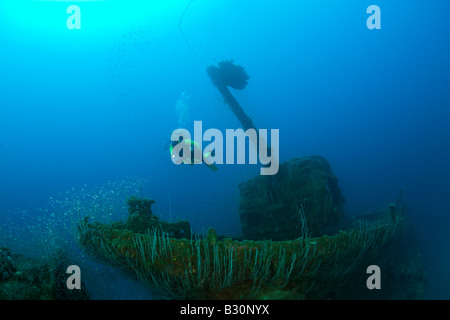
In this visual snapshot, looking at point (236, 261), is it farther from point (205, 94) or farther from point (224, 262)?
point (205, 94)

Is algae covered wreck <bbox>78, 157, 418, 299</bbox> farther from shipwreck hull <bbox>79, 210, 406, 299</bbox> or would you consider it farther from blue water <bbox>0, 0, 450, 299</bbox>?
blue water <bbox>0, 0, 450, 299</bbox>

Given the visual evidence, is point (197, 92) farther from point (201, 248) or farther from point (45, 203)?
point (201, 248)

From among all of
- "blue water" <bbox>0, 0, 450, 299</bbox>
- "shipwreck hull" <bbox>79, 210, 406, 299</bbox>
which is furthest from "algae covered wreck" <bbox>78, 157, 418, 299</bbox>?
"blue water" <bbox>0, 0, 450, 299</bbox>

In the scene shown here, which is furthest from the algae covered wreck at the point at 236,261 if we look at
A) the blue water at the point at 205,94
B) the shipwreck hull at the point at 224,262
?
the blue water at the point at 205,94

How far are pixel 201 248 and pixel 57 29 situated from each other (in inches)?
3024

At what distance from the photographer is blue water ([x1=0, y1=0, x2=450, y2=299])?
47.1 m

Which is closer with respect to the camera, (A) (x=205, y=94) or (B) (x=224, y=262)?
(B) (x=224, y=262)

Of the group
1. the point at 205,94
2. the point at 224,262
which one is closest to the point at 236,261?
the point at 224,262

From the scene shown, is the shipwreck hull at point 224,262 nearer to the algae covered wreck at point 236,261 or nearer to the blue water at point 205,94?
the algae covered wreck at point 236,261

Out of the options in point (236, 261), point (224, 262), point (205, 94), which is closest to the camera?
point (224, 262)

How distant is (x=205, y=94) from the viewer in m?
108

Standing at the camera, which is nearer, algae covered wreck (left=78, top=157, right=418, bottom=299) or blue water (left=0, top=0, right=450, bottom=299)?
algae covered wreck (left=78, top=157, right=418, bottom=299)

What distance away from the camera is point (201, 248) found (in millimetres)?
3895
